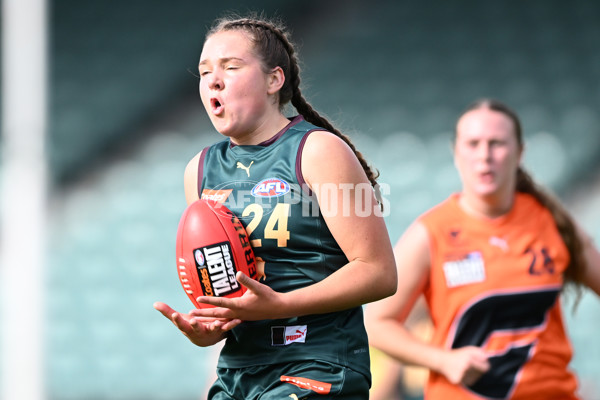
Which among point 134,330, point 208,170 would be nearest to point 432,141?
point 134,330

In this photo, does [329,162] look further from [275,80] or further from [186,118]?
[186,118]

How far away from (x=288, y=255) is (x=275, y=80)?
1.81 ft

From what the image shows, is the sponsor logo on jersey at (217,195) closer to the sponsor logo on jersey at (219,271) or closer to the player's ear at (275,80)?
the sponsor logo on jersey at (219,271)

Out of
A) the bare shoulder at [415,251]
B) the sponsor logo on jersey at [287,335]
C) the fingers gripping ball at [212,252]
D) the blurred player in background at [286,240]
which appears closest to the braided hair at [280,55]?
the blurred player in background at [286,240]

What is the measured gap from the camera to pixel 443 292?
3.81m

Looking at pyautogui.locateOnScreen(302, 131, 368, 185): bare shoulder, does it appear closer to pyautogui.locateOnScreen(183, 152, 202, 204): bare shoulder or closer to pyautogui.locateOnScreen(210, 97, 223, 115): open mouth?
pyautogui.locateOnScreen(210, 97, 223, 115): open mouth

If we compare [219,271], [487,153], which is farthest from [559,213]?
[219,271]

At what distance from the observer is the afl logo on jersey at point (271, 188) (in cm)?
238

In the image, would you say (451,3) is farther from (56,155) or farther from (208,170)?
(208,170)

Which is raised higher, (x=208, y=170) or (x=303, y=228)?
(x=208, y=170)

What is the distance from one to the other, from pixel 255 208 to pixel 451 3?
6801 mm

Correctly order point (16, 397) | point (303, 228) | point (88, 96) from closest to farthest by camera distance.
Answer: point (303, 228) < point (16, 397) < point (88, 96)

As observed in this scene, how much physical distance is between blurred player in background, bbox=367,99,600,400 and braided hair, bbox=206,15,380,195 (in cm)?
123

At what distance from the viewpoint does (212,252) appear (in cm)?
230
